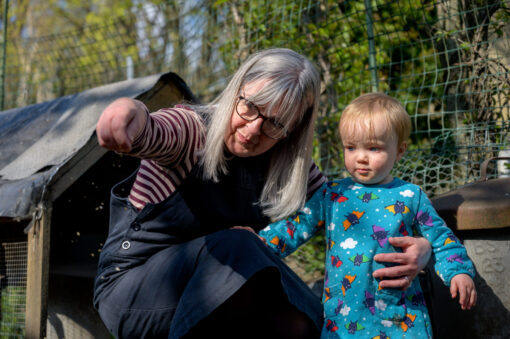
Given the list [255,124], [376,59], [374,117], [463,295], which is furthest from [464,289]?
[376,59]

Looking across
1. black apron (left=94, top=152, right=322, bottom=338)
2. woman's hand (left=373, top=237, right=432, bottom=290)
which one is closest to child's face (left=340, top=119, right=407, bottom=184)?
woman's hand (left=373, top=237, right=432, bottom=290)

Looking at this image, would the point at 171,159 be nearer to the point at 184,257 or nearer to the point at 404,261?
the point at 184,257

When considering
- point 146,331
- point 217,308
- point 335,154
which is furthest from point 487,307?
point 335,154

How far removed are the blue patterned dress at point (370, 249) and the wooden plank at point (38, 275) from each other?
128cm

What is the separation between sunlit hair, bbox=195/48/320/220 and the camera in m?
1.96

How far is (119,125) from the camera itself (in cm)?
138

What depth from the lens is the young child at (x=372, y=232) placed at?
1910 millimetres

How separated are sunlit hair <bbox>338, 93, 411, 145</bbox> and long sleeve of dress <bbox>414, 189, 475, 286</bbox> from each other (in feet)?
0.90

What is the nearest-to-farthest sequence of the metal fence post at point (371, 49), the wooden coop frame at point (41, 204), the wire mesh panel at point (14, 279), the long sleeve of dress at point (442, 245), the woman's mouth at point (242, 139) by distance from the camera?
the long sleeve of dress at point (442, 245) → the woman's mouth at point (242, 139) → the wooden coop frame at point (41, 204) → the wire mesh panel at point (14, 279) → the metal fence post at point (371, 49)

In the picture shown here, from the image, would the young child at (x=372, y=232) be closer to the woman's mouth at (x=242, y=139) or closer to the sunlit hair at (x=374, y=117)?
the sunlit hair at (x=374, y=117)

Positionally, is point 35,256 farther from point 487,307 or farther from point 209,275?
point 487,307

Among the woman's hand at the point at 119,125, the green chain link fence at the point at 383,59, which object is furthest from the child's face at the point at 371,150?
the green chain link fence at the point at 383,59

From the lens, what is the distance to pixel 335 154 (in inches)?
165

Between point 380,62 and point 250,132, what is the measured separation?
7.88ft
